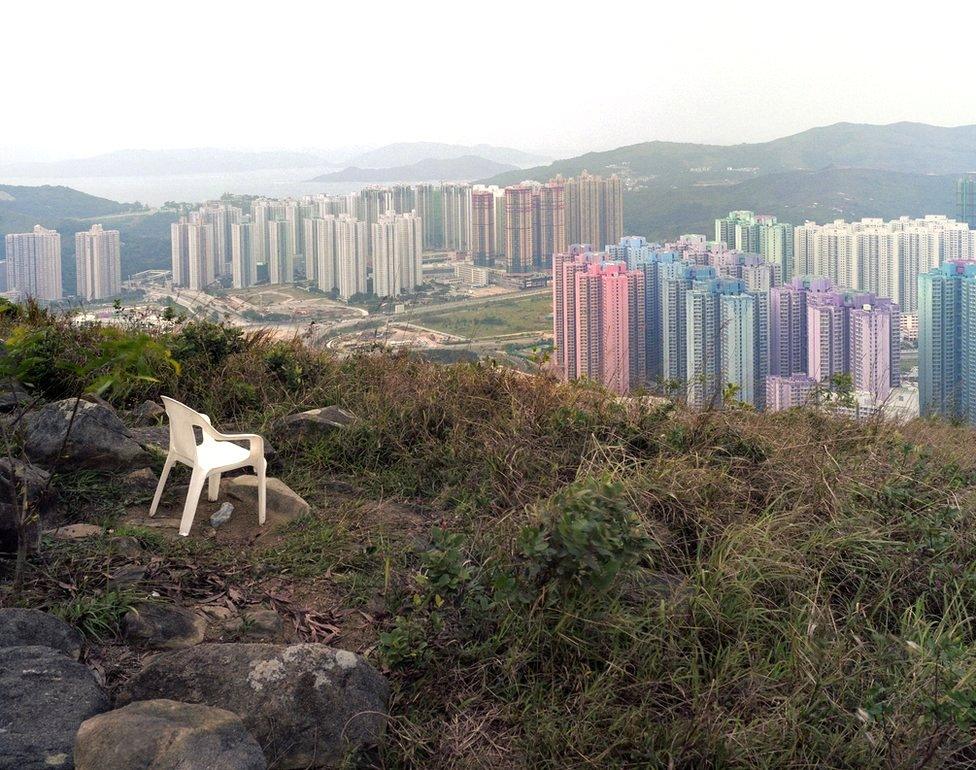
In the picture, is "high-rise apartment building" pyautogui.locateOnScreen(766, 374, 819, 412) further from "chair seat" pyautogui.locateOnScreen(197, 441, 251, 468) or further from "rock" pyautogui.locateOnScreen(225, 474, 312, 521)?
"chair seat" pyautogui.locateOnScreen(197, 441, 251, 468)

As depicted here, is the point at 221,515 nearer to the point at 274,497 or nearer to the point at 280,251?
the point at 274,497

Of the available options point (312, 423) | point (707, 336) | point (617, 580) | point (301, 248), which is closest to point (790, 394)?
point (707, 336)

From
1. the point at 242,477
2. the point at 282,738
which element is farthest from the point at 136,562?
the point at 282,738

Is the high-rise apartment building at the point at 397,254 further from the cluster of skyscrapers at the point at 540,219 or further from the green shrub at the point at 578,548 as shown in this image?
the green shrub at the point at 578,548

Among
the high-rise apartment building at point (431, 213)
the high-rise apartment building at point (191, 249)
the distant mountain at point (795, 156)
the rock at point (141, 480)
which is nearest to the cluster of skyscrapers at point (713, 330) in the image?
the high-rise apartment building at point (431, 213)

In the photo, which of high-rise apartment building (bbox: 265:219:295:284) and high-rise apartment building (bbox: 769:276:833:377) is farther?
high-rise apartment building (bbox: 265:219:295:284)

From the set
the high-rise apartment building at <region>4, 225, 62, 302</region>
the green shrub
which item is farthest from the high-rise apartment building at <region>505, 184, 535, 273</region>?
the green shrub

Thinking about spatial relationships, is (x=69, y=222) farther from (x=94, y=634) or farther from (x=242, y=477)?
(x=94, y=634)
